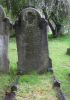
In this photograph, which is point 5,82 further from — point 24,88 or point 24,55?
point 24,55

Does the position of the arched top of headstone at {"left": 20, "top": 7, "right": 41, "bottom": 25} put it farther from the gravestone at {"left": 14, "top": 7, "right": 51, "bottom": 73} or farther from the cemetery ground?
the cemetery ground

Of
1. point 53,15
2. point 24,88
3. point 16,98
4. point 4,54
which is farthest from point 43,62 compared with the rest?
point 53,15

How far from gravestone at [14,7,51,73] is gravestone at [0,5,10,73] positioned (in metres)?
0.37

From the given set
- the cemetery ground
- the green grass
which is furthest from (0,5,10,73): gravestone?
the green grass

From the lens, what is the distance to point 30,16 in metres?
11.2

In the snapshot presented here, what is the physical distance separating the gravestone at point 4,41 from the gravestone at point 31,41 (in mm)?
367

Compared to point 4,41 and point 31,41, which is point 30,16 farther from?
point 4,41

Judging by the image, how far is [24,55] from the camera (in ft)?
37.4

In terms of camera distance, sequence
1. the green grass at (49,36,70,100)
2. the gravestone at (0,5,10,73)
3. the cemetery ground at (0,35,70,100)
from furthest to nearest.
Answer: the gravestone at (0,5,10,73) → the green grass at (49,36,70,100) → the cemetery ground at (0,35,70,100)

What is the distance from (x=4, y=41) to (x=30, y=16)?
1289 millimetres

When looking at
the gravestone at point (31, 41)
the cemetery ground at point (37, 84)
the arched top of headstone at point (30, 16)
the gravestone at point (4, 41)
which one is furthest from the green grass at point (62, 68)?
the arched top of headstone at point (30, 16)

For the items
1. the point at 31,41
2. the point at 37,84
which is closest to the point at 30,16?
the point at 31,41

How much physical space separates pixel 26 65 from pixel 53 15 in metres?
13.8

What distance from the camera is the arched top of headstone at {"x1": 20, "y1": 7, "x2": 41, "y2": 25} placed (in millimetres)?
11203
